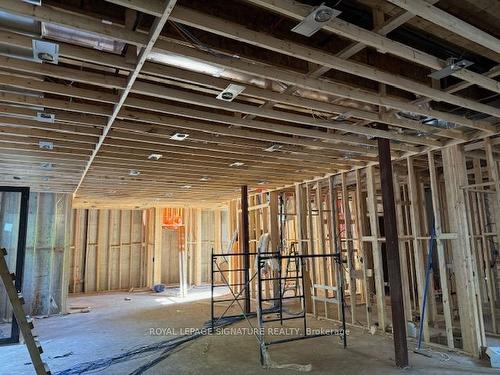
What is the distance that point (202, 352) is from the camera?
4898 mm

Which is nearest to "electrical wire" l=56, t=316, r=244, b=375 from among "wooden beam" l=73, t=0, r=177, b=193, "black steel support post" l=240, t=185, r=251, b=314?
"black steel support post" l=240, t=185, r=251, b=314

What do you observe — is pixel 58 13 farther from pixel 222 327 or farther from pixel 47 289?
pixel 47 289

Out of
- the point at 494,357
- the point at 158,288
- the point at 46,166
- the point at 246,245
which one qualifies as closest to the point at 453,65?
the point at 494,357

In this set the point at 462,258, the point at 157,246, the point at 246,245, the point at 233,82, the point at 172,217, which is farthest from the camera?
the point at 172,217

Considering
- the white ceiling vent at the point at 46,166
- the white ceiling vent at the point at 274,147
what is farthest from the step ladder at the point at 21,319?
the white ceiling vent at the point at 46,166

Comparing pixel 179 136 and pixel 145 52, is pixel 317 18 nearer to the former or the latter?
pixel 145 52

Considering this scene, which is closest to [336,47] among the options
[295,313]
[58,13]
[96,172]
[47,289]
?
[58,13]

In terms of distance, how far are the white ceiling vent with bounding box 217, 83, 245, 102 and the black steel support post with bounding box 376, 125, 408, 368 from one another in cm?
209

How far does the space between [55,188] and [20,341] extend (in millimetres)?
3263

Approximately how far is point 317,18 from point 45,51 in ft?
6.03

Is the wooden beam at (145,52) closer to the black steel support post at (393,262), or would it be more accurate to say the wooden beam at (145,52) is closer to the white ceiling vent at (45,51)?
the white ceiling vent at (45,51)

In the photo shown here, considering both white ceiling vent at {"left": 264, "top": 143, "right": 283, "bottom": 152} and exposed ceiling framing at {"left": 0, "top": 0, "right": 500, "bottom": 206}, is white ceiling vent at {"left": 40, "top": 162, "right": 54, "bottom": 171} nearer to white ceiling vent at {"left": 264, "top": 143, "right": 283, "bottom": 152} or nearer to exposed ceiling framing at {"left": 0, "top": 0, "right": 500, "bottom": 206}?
exposed ceiling framing at {"left": 0, "top": 0, "right": 500, "bottom": 206}

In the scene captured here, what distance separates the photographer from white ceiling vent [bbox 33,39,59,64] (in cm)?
232

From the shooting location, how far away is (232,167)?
6121 mm
